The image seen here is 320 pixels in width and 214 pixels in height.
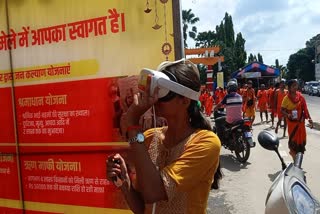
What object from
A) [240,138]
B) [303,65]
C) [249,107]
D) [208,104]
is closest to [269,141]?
[240,138]

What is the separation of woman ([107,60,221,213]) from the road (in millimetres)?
3828

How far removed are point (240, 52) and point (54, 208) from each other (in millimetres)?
62276

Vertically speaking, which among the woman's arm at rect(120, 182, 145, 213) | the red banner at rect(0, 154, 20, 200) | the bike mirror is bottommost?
the red banner at rect(0, 154, 20, 200)

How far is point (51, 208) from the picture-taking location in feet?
10.5

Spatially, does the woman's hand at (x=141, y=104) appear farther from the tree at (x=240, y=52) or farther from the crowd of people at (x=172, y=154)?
the tree at (x=240, y=52)

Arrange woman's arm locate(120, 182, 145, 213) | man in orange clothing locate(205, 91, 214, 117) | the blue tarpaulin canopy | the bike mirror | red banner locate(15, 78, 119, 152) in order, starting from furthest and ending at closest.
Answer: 1. the blue tarpaulin canopy
2. man in orange clothing locate(205, 91, 214, 117)
3. red banner locate(15, 78, 119, 152)
4. the bike mirror
5. woman's arm locate(120, 182, 145, 213)

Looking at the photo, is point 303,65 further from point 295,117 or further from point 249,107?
point 295,117

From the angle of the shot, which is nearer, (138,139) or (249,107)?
(138,139)

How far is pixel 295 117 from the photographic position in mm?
7523

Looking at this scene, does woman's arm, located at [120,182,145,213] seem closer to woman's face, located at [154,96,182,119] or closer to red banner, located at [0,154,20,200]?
woman's face, located at [154,96,182,119]

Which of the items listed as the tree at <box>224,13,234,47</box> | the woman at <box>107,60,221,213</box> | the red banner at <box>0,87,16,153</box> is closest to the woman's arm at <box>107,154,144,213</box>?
the woman at <box>107,60,221,213</box>

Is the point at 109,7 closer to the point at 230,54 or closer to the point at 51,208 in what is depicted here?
the point at 51,208

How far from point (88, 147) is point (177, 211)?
1.30 metres

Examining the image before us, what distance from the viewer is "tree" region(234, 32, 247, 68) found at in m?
61.2
